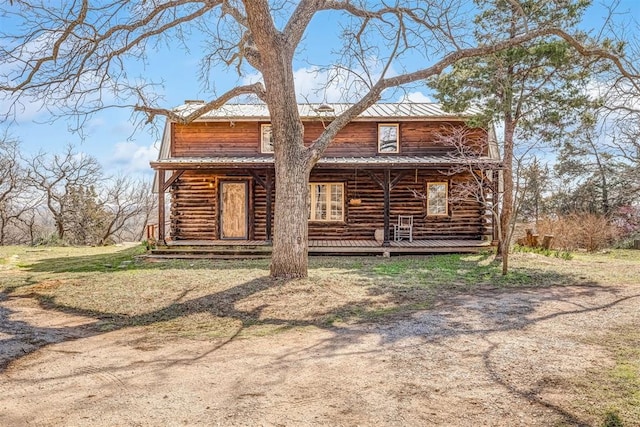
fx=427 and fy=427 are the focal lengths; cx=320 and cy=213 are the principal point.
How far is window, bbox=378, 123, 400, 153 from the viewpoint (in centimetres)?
1658

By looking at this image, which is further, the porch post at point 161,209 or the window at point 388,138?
the window at point 388,138

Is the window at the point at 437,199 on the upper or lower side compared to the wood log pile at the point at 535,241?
upper

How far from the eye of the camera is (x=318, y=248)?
14156 millimetres

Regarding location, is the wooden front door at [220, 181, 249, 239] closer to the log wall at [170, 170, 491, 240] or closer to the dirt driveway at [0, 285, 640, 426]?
the log wall at [170, 170, 491, 240]

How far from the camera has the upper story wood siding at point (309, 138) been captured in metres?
16.4

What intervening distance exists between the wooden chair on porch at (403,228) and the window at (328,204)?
214 centimetres

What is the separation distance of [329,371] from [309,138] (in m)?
13.2

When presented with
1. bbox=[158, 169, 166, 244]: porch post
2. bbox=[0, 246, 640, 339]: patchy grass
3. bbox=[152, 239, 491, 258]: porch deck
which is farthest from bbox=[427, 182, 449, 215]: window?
bbox=[158, 169, 166, 244]: porch post

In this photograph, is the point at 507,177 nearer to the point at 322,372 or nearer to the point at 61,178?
the point at 322,372

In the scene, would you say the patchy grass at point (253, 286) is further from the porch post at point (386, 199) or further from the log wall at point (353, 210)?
the log wall at point (353, 210)

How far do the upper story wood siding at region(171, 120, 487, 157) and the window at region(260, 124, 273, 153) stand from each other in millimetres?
153

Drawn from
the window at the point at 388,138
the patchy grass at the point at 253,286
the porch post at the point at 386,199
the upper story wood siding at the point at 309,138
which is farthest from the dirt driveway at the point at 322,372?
the window at the point at 388,138

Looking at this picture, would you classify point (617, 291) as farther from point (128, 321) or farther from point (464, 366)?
point (128, 321)

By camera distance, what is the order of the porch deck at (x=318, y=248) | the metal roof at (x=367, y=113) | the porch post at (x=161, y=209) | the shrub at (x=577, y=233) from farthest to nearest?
1. the shrub at (x=577, y=233)
2. the metal roof at (x=367, y=113)
3. the porch post at (x=161, y=209)
4. the porch deck at (x=318, y=248)
